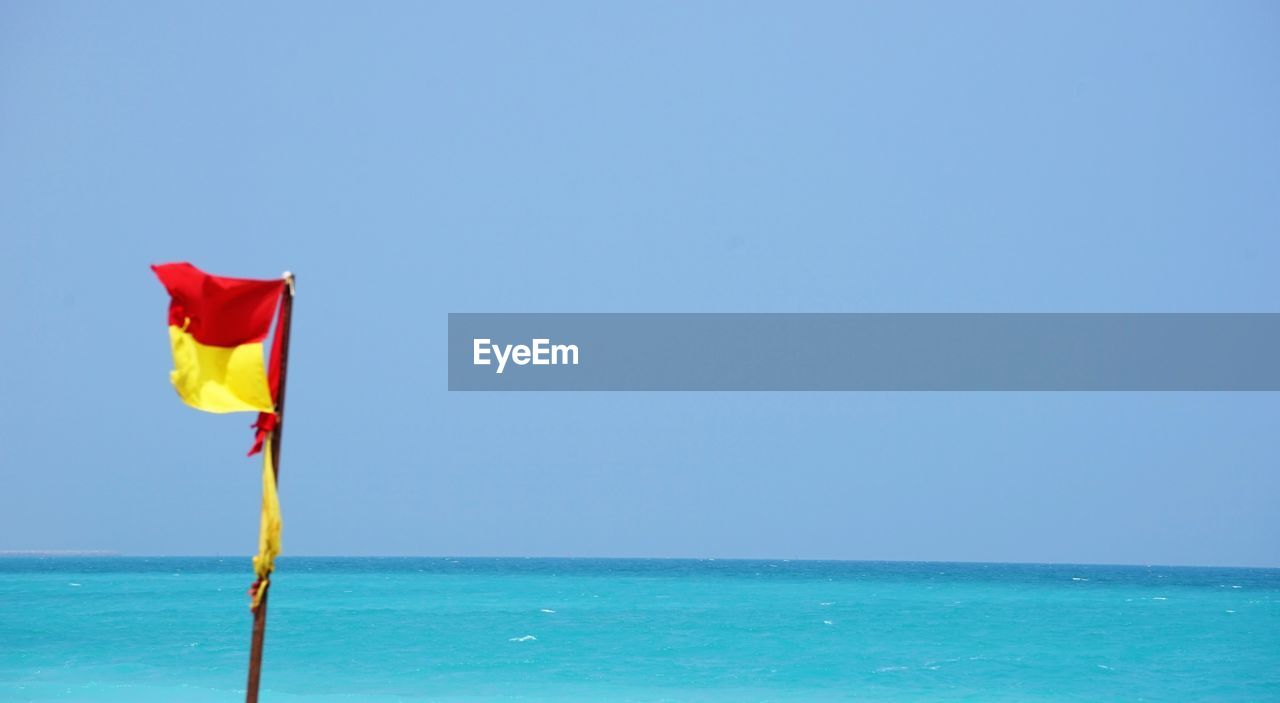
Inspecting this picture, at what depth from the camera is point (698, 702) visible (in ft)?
71.7

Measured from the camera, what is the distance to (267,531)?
328 inches

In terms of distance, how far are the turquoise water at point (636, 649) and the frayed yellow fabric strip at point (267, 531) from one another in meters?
14.1

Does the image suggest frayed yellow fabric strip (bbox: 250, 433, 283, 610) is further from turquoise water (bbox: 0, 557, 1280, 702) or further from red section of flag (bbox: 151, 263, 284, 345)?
turquoise water (bbox: 0, 557, 1280, 702)

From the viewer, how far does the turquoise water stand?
23719 millimetres

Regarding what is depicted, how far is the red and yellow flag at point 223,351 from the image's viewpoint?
8469 millimetres

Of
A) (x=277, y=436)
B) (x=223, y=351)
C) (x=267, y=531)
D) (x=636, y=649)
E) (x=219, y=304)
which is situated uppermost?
(x=219, y=304)

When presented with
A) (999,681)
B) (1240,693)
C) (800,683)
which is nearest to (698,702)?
(800,683)

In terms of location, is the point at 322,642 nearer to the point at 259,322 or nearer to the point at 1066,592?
the point at 259,322

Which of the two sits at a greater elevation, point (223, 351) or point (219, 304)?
point (219, 304)

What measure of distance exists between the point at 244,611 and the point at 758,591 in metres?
28.9

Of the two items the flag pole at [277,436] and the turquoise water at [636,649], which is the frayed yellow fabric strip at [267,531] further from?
the turquoise water at [636,649]

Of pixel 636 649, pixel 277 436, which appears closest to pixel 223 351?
pixel 277 436

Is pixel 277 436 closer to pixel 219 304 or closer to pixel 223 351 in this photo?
pixel 223 351

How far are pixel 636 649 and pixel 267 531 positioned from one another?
23.6 m
